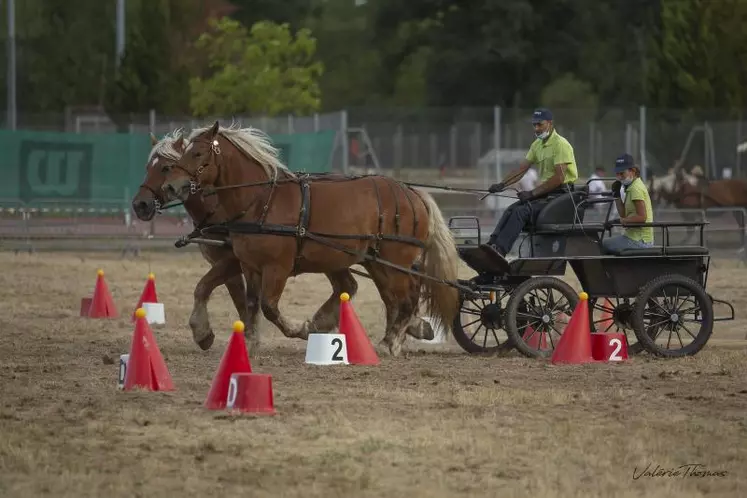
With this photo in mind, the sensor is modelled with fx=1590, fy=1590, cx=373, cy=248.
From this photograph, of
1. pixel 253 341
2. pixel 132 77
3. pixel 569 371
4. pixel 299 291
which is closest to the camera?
pixel 569 371

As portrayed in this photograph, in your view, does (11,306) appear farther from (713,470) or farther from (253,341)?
(713,470)

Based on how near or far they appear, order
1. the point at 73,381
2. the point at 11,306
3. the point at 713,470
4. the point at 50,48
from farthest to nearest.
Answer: the point at 50,48
the point at 11,306
the point at 73,381
the point at 713,470

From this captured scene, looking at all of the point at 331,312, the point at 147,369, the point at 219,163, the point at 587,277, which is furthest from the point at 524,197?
the point at 147,369

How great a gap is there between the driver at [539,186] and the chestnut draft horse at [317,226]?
0.52m

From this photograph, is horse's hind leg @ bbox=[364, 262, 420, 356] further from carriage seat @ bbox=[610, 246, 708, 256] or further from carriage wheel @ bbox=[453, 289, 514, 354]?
carriage seat @ bbox=[610, 246, 708, 256]

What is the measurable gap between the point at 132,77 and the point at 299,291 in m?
25.5

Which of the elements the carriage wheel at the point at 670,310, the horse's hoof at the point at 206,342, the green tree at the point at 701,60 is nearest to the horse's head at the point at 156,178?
the horse's hoof at the point at 206,342

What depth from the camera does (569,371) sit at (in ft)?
42.0

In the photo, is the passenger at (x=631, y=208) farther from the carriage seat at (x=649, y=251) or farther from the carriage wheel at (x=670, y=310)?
the carriage wheel at (x=670, y=310)

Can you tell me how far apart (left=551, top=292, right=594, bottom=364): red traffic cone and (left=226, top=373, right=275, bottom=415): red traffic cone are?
3.88 metres

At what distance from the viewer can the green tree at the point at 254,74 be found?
167 ft

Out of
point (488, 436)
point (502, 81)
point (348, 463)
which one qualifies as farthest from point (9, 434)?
point (502, 81)
